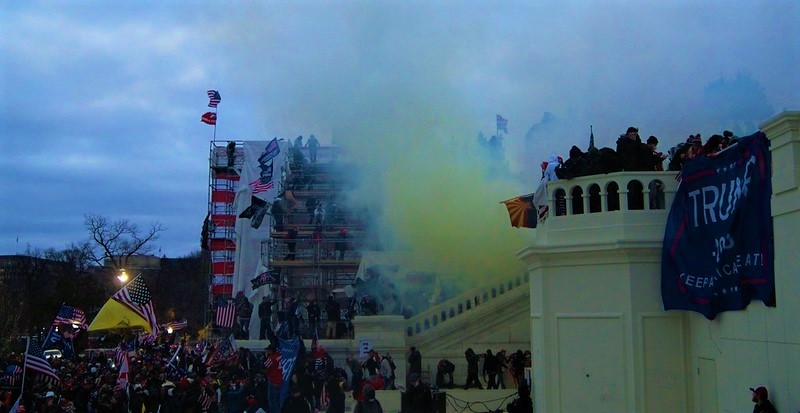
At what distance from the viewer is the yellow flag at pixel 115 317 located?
20203mm

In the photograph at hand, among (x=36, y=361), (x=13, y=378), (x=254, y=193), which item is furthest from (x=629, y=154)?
(x=254, y=193)

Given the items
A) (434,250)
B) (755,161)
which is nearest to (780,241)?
(755,161)

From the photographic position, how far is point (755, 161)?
940 cm

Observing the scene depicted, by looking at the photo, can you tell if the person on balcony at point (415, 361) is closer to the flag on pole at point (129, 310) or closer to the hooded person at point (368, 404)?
the flag on pole at point (129, 310)

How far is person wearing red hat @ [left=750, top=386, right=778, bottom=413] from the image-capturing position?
896cm

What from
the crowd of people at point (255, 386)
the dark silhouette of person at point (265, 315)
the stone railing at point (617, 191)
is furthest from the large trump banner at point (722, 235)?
the dark silhouette of person at point (265, 315)

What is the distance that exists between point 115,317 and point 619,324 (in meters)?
14.1

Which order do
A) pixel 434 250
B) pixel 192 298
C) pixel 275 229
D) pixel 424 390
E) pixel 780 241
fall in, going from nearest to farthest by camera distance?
1. pixel 780 241
2. pixel 424 390
3. pixel 434 250
4. pixel 275 229
5. pixel 192 298

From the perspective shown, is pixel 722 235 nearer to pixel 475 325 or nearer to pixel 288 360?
pixel 288 360

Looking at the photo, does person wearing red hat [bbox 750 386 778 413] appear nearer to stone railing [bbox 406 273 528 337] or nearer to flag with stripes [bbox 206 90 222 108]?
stone railing [bbox 406 273 528 337]

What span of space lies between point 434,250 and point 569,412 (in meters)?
15.2

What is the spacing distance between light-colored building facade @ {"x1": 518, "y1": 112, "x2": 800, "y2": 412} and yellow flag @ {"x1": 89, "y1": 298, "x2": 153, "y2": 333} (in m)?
11.8

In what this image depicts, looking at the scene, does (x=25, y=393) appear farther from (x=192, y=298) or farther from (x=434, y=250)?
(x=192, y=298)

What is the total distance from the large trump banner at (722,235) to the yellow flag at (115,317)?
14313 millimetres
